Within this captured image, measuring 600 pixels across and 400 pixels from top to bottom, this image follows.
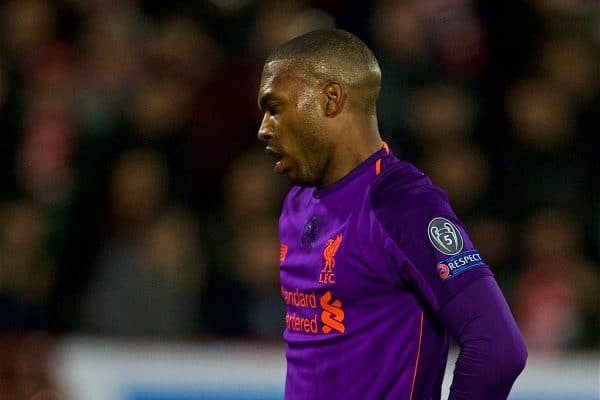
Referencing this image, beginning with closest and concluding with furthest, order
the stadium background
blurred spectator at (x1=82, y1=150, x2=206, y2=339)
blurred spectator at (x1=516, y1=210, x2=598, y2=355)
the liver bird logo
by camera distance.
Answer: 1. the liver bird logo
2. blurred spectator at (x1=516, y1=210, x2=598, y2=355)
3. the stadium background
4. blurred spectator at (x1=82, y1=150, x2=206, y2=339)

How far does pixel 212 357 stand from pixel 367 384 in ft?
10.5

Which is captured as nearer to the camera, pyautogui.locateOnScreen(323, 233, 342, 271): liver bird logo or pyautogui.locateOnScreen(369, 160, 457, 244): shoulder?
pyautogui.locateOnScreen(369, 160, 457, 244): shoulder

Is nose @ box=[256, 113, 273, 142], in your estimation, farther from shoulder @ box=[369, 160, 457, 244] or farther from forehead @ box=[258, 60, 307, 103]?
shoulder @ box=[369, 160, 457, 244]

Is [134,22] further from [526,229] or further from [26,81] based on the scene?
[526,229]

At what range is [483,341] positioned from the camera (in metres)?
2.54

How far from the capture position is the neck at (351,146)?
2869 millimetres

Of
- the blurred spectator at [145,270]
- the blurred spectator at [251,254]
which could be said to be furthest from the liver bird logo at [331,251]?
the blurred spectator at [145,270]

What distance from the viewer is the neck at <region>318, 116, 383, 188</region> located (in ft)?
9.41

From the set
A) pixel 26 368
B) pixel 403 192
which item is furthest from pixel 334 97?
pixel 26 368

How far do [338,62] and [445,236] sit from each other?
52 cm

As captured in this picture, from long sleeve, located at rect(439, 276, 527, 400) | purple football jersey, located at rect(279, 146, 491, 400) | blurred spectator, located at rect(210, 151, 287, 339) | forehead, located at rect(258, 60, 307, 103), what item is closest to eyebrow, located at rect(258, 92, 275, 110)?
forehead, located at rect(258, 60, 307, 103)

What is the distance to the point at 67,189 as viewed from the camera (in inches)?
271

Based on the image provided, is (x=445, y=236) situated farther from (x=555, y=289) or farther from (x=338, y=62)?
(x=555, y=289)

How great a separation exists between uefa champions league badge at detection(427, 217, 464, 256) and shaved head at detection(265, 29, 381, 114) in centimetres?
40
